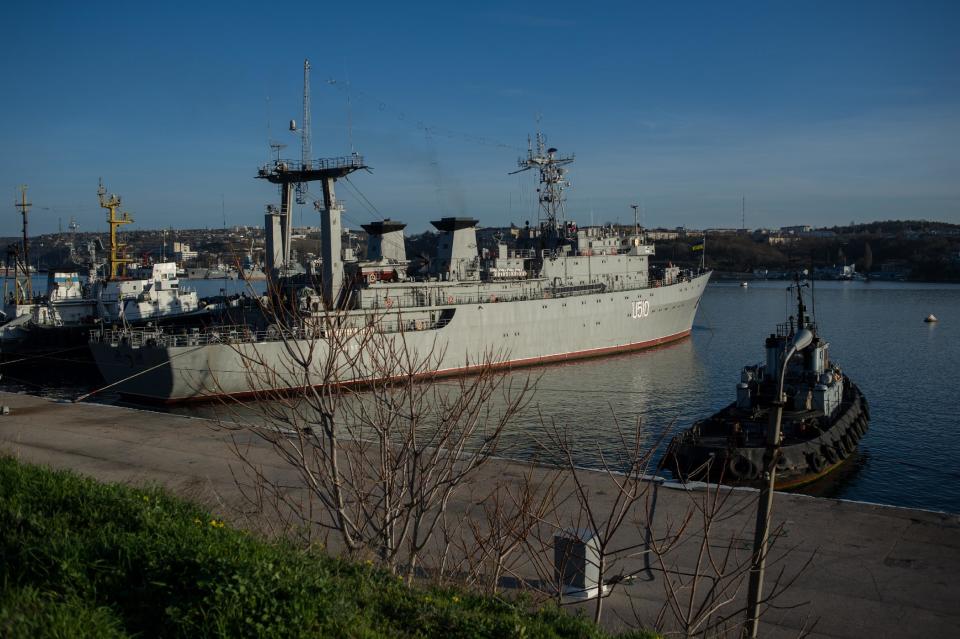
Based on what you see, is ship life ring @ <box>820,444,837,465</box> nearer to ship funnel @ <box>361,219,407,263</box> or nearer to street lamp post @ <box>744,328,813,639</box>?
street lamp post @ <box>744,328,813,639</box>

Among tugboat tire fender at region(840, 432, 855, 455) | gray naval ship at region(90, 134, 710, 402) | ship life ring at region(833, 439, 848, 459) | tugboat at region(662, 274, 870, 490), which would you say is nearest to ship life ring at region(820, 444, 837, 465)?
tugboat at region(662, 274, 870, 490)

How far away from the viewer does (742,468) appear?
47.2 ft

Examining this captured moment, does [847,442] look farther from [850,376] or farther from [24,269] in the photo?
[24,269]

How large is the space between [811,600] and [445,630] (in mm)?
4630

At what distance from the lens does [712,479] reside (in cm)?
1420

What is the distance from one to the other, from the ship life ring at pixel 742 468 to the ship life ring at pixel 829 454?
252 cm

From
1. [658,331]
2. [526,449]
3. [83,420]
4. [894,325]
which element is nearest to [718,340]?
[658,331]

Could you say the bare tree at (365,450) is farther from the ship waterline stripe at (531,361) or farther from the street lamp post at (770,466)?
the ship waterline stripe at (531,361)

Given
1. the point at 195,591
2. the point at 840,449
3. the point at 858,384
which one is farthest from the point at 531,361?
the point at 195,591

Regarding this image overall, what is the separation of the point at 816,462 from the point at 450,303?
1766cm

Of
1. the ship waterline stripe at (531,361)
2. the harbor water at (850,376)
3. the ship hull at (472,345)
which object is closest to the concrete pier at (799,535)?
the harbor water at (850,376)

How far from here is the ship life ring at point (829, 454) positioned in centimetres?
1593

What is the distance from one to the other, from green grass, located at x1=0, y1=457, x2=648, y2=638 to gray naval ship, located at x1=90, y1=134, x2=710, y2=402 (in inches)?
663

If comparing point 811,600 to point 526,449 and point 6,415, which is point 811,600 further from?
point 6,415
